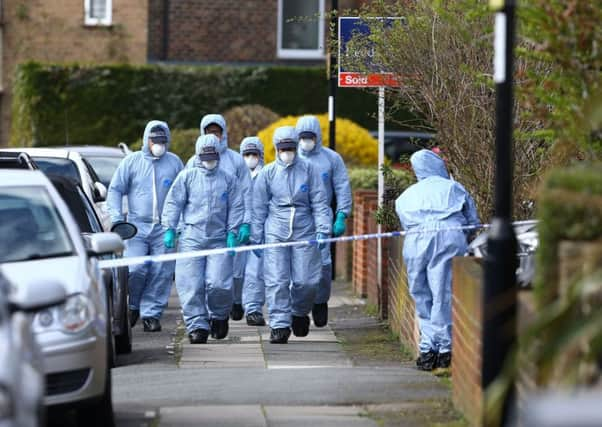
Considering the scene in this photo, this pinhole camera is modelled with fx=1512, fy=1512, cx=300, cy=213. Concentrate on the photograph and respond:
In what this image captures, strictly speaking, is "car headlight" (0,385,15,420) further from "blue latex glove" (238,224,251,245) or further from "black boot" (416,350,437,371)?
"blue latex glove" (238,224,251,245)

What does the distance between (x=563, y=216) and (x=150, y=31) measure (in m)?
25.3

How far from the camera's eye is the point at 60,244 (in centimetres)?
835

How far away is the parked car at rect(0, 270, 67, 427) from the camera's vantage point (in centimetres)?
538

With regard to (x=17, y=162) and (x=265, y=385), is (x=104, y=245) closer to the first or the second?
(x=265, y=385)

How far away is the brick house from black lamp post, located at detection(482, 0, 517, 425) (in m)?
23.4

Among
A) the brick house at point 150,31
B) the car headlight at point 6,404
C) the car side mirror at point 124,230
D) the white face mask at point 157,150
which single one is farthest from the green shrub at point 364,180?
the car headlight at point 6,404

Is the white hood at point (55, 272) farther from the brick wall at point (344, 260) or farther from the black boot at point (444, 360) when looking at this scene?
the brick wall at point (344, 260)

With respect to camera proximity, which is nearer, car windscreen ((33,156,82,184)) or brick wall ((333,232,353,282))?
car windscreen ((33,156,82,184))

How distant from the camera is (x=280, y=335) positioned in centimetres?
1247

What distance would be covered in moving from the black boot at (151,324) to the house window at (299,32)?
59.3 ft

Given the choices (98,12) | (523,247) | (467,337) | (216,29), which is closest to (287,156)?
(523,247)

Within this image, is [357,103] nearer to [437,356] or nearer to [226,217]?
[226,217]

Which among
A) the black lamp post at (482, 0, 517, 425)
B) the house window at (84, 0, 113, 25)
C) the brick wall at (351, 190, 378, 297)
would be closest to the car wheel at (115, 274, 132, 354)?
the brick wall at (351, 190, 378, 297)

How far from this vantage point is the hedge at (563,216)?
6.02 m
